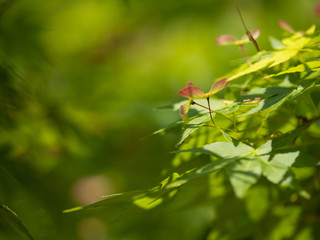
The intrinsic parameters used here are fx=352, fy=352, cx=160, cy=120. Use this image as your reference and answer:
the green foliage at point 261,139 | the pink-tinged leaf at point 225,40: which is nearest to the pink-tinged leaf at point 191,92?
the green foliage at point 261,139

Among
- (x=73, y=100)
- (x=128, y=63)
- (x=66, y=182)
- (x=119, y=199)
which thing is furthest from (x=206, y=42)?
(x=119, y=199)

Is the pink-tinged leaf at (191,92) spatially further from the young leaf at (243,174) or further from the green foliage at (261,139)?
the young leaf at (243,174)

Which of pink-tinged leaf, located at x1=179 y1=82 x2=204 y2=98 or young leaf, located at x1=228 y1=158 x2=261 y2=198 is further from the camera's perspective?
pink-tinged leaf, located at x1=179 y1=82 x2=204 y2=98

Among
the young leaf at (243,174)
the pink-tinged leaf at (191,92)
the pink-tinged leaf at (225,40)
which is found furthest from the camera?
the pink-tinged leaf at (225,40)

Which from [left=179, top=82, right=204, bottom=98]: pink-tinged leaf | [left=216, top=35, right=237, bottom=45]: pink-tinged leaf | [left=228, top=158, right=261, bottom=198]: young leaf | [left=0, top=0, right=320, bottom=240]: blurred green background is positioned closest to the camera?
[left=228, top=158, right=261, bottom=198]: young leaf

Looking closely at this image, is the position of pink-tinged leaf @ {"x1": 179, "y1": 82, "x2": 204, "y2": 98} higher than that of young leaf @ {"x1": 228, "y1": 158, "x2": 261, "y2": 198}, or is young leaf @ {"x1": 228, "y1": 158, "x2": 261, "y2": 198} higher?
pink-tinged leaf @ {"x1": 179, "y1": 82, "x2": 204, "y2": 98}

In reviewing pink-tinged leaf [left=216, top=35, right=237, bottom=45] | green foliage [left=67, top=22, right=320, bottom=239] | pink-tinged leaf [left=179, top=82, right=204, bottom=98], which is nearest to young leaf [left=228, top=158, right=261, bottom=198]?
green foliage [left=67, top=22, right=320, bottom=239]

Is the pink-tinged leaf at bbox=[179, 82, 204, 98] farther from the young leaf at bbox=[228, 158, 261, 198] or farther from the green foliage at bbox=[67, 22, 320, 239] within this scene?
the young leaf at bbox=[228, 158, 261, 198]
